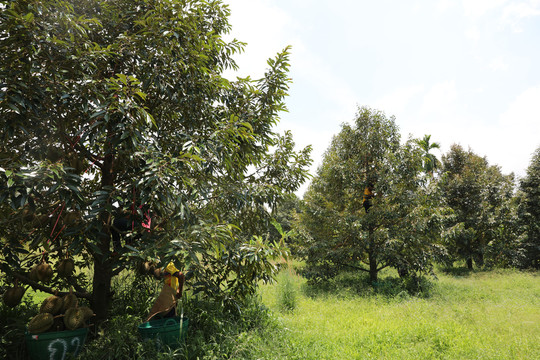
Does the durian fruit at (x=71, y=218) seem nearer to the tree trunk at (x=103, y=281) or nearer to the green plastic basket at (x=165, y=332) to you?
the tree trunk at (x=103, y=281)

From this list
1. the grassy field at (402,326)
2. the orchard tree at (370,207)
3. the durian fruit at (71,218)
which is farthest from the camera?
the orchard tree at (370,207)

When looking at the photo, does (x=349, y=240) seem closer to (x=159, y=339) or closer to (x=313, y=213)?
(x=313, y=213)

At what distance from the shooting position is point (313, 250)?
432 inches

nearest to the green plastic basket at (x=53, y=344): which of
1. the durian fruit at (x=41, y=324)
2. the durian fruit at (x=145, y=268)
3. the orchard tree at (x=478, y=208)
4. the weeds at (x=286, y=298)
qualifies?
the durian fruit at (x=41, y=324)

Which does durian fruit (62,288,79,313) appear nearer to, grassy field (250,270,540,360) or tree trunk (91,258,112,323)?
tree trunk (91,258,112,323)

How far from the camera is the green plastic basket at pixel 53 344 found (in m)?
3.53

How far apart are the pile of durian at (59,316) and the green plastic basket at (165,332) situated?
2.43 ft

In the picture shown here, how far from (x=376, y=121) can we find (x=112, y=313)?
10.2 metres

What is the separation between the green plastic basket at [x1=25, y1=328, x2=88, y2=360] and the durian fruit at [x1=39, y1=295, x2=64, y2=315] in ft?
0.88

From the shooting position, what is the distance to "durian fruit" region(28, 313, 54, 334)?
11.6 feet

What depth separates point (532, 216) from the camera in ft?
60.2

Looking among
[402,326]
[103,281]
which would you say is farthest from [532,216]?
[103,281]

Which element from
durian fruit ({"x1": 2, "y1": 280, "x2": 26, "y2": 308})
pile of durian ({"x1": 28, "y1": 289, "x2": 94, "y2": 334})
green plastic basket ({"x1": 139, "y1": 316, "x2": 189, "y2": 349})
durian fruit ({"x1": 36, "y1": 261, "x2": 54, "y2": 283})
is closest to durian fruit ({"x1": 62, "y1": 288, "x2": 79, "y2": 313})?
pile of durian ({"x1": 28, "y1": 289, "x2": 94, "y2": 334})

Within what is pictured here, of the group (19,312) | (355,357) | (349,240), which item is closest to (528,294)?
(349,240)
